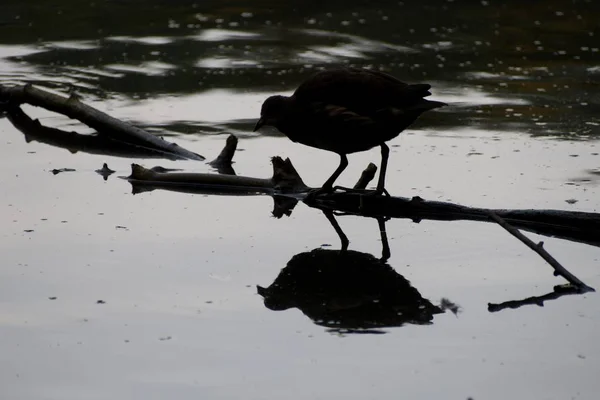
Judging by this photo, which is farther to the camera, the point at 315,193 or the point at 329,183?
the point at 315,193

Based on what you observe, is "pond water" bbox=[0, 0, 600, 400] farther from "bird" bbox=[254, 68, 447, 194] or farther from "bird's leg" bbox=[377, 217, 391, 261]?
"bird" bbox=[254, 68, 447, 194]

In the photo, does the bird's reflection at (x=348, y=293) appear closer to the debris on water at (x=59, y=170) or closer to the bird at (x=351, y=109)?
the bird at (x=351, y=109)

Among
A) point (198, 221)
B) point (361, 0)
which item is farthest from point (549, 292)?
point (361, 0)

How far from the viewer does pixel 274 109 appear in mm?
7074

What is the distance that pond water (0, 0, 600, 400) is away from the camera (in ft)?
15.5

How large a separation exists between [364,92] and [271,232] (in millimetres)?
1004

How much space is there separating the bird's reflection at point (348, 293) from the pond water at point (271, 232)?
0.05 metres

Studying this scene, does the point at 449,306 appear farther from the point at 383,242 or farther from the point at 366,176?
the point at 366,176

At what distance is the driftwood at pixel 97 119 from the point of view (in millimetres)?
8320

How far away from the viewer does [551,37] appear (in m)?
12.8

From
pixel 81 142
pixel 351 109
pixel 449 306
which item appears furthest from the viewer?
pixel 81 142

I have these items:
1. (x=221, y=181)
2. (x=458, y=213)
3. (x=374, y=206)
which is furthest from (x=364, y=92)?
(x=221, y=181)

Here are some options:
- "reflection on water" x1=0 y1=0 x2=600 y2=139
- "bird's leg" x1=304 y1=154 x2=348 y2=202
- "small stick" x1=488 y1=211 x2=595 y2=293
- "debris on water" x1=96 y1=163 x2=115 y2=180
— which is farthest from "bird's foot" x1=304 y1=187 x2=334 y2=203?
"reflection on water" x1=0 y1=0 x2=600 y2=139

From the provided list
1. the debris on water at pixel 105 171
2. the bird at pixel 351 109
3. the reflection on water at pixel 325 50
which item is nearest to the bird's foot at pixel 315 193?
the bird at pixel 351 109
